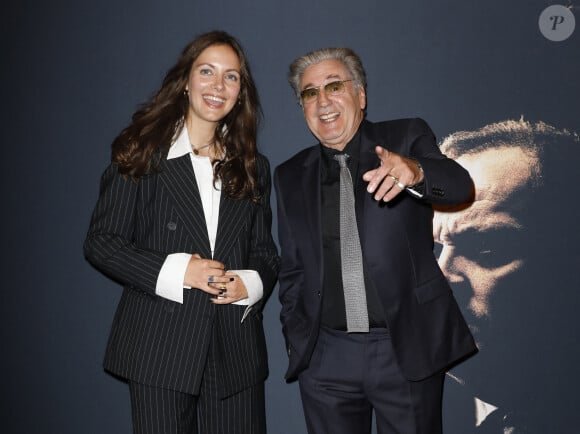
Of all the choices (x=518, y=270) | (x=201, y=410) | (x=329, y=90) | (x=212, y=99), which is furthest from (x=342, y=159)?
(x=201, y=410)

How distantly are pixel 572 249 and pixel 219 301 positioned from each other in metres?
1.46

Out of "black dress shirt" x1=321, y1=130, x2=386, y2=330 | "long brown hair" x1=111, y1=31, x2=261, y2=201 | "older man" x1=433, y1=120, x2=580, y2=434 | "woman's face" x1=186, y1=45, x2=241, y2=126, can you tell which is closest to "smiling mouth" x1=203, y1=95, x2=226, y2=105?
"woman's face" x1=186, y1=45, x2=241, y2=126

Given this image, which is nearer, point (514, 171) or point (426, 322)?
point (426, 322)

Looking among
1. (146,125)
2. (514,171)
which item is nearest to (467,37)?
(514,171)

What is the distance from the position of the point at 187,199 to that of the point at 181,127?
30 cm

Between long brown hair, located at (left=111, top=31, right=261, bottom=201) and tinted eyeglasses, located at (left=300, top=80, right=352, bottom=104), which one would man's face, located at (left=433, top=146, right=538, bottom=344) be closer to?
tinted eyeglasses, located at (left=300, top=80, right=352, bottom=104)

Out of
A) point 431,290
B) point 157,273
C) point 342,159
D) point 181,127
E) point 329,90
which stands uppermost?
point 329,90

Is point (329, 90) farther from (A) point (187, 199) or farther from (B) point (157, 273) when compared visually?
(B) point (157, 273)

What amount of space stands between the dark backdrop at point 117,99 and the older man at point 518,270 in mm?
57

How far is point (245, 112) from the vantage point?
2176 mm

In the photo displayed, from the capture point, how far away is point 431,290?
1.90 m

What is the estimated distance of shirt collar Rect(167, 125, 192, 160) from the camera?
75.9 inches

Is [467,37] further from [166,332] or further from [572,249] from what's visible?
[166,332]

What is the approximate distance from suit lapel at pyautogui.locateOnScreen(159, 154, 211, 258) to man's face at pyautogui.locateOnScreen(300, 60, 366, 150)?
1.67 ft
